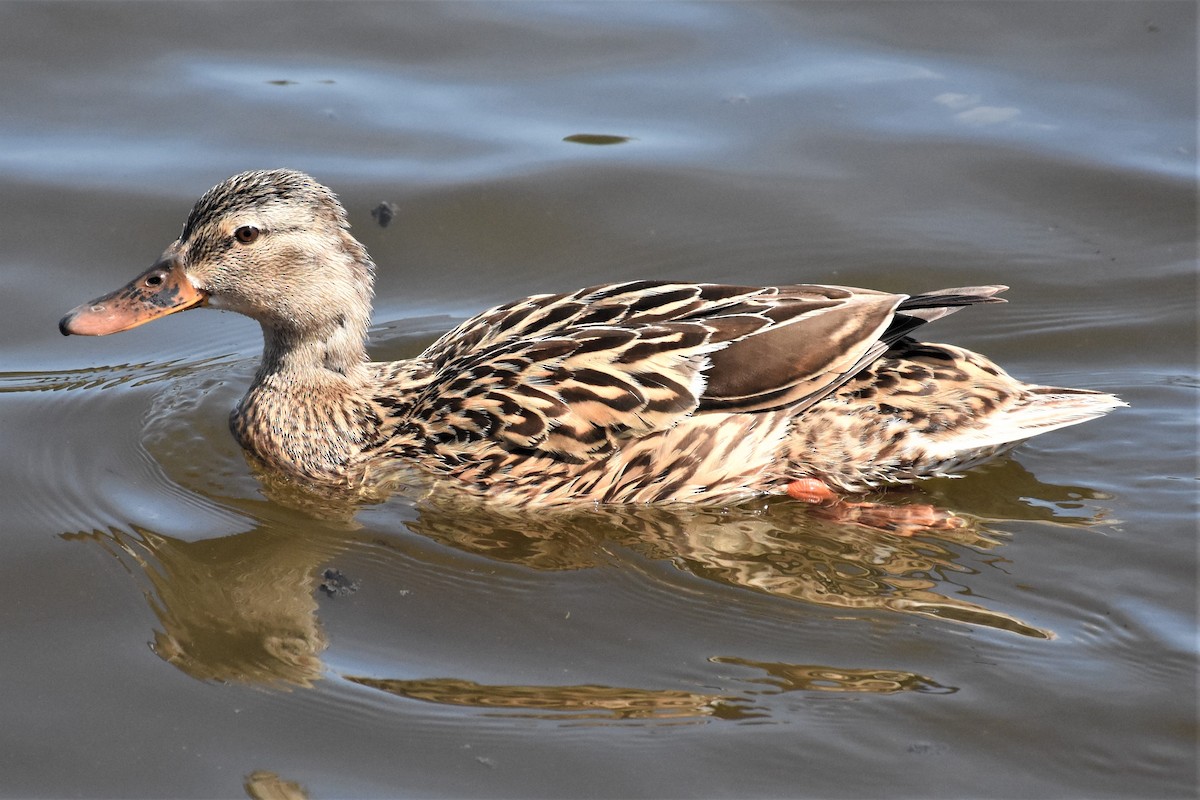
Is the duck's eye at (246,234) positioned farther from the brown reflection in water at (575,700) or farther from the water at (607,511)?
the brown reflection in water at (575,700)

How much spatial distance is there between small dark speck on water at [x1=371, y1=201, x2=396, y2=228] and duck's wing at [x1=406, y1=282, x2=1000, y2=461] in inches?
124

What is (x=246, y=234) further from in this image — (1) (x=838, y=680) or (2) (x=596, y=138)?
(2) (x=596, y=138)

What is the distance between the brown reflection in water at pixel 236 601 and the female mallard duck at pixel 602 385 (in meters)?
0.71

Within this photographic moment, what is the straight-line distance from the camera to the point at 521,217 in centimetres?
1079

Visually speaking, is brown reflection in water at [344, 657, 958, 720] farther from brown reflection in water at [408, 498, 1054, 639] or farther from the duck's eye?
the duck's eye

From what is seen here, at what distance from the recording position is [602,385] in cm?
754

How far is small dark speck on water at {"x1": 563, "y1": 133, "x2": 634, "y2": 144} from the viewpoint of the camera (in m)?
11.5

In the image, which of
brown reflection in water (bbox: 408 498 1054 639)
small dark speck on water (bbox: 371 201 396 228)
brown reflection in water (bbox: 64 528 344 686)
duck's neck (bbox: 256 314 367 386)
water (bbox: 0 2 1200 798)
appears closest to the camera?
water (bbox: 0 2 1200 798)

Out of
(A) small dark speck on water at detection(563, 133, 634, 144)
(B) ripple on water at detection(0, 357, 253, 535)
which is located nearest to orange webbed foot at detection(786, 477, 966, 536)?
(B) ripple on water at detection(0, 357, 253, 535)

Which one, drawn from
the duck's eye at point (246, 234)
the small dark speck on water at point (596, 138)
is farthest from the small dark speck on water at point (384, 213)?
the duck's eye at point (246, 234)

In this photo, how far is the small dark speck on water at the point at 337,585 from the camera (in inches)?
282

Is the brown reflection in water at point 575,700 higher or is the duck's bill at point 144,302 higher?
the duck's bill at point 144,302

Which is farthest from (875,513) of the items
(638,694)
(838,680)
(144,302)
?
(144,302)

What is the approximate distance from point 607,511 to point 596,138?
456cm
